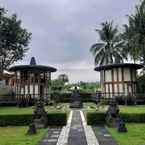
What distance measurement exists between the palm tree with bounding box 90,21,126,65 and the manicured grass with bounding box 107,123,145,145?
39735 mm

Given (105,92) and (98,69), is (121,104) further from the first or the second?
(98,69)

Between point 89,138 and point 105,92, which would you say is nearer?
point 89,138

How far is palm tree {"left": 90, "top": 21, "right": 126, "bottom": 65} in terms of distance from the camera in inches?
2363

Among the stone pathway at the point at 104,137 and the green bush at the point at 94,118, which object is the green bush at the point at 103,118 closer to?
the green bush at the point at 94,118

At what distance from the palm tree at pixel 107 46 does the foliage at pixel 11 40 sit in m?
18.0

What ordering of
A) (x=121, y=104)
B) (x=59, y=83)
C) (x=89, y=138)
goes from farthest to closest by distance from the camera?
(x=59, y=83)
(x=121, y=104)
(x=89, y=138)

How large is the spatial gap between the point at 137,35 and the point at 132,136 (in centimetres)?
2966

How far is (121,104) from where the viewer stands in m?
39.8

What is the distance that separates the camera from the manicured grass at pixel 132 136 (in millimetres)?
15234

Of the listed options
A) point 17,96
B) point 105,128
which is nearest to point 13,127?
point 105,128

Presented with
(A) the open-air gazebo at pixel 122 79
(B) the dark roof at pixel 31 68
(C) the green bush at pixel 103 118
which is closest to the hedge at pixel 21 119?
(C) the green bush at pixel 103 118

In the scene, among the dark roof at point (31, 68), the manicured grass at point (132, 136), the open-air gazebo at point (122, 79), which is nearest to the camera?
the manicured grass at point (132, 136)

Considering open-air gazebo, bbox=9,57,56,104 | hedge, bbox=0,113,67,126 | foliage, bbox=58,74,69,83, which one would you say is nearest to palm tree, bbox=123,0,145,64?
open-air gazebo, bbox=9,57,56,104

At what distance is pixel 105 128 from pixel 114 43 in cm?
4117
